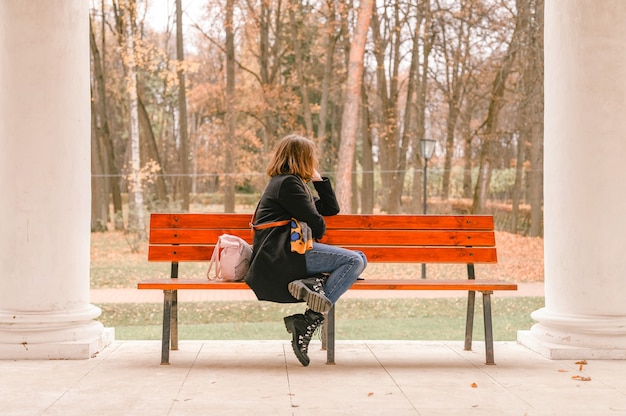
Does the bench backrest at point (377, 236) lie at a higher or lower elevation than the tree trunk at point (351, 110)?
lower

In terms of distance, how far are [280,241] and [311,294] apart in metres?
0.41

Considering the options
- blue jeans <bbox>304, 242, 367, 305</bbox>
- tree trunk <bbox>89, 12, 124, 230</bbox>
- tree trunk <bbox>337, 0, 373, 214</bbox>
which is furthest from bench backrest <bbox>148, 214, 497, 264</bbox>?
tree trunk <bbox>89, 12, 124, 230</bbox>

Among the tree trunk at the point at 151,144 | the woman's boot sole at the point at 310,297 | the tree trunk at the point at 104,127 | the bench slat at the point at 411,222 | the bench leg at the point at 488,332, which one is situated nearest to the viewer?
the woman's boot sole at the point at 310,297

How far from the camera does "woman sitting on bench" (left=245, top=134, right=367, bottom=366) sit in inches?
215

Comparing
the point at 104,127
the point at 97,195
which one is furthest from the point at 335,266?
the point at 104,127

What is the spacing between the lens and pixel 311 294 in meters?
5.42

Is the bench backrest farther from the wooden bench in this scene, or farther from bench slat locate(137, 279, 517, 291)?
bench slat locate(137, 279, 517, 291)

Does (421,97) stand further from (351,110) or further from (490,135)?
(351,110)

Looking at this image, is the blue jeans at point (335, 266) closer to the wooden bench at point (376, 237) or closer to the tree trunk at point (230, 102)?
the wooden bench at point (376, 237)

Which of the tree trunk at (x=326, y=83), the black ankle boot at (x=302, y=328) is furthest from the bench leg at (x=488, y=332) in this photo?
the tree trunk at (x=326, y=83)

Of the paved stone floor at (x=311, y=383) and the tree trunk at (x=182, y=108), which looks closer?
the paved stone floor at (x=311, y=383)

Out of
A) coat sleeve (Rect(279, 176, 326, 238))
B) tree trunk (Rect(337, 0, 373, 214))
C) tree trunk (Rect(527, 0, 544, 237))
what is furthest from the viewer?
tree trunk (Rect(527, 0, 544, 237))

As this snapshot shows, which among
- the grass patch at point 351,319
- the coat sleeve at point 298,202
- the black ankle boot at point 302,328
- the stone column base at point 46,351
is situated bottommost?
the grass patch at point 351,319

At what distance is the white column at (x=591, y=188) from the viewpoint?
5.79m
